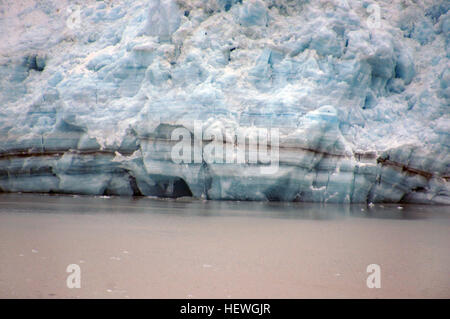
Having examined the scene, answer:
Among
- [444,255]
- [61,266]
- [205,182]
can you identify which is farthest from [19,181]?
[444,255]

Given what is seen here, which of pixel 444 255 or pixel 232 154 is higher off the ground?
pixel 232 154

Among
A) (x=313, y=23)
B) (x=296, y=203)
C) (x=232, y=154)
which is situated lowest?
(x=296, y=203)

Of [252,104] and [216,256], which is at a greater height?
[252,104]

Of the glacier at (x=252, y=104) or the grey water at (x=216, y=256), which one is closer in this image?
the grey water at (x=216, y=256)

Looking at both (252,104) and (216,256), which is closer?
(216,256)

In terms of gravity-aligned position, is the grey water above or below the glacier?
below

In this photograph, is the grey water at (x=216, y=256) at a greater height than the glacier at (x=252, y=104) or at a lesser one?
lesser

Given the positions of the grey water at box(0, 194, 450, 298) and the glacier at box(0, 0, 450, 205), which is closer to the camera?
the grey water at box(0, 194, 450, 298)

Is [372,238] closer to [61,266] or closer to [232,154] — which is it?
[61,266]
